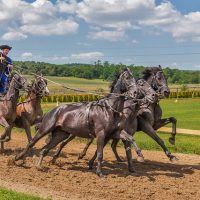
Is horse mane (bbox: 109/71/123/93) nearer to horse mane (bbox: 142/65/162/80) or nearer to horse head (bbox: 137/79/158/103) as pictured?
horse head (bbox: 137/79/158/103)

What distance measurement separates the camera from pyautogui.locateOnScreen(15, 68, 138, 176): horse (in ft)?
32.2

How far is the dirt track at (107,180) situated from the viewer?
8188 mm

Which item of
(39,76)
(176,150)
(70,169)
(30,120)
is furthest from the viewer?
(176,150)

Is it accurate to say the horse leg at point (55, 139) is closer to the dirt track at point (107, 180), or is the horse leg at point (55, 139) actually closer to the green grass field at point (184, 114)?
the dirt track at point (107, 180)

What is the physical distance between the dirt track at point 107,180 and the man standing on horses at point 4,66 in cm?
222

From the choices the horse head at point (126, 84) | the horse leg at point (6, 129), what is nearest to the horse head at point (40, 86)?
the horse leg at point (6, 129)

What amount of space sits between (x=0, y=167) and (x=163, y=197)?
14.5ft

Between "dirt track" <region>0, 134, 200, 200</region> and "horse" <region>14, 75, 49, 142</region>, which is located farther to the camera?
"horse" <region>14, 75, 49, 142</region>

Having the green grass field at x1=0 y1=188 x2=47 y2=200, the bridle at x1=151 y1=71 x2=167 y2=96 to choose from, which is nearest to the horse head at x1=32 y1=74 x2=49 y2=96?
the bridle at x1=151 y1=71 x2=167 y2=96

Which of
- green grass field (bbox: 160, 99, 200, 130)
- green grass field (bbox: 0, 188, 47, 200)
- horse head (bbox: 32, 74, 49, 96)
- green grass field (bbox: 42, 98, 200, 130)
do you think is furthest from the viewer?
green grass field (bbox: 42, 98, 200, 130)

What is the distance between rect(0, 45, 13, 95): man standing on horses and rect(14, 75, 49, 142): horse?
79 cm

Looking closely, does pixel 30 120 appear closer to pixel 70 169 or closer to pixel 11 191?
pixel 70 169

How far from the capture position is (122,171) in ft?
34.9

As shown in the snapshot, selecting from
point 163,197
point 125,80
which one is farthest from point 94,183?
point 125,80
